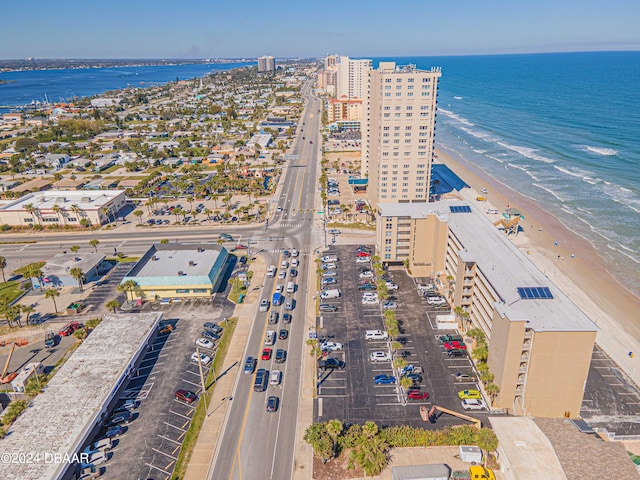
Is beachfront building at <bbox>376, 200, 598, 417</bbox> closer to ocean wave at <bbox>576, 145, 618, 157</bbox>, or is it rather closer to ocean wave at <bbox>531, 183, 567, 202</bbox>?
ocean wave at <bbox>531, 183, 567, 202</bbox>

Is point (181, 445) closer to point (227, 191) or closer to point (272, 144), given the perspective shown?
point (227, 191)

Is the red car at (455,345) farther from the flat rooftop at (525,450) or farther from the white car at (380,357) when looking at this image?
the flat rooftop at (525,450)

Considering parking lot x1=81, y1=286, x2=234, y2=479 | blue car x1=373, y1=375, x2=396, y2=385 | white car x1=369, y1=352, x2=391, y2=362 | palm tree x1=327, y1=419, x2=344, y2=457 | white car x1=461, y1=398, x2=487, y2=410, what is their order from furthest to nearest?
white car x1=369, y1=352, x2=391, y2=362, blue car x1=373, y1=375, x2=396, y2=385, white car x1=461, y1=398, x2=487, y2=410, parking lot x1=81, y1=286, x2=234, y2=479, palm tree x1=327, y1=419, x2=344, y2=457

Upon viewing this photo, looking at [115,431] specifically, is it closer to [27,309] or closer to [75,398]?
[75,398]

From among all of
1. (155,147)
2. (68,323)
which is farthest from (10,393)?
(155,147)

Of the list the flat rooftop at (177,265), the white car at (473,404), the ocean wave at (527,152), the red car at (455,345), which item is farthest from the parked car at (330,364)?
the ocean wave at (527,152)

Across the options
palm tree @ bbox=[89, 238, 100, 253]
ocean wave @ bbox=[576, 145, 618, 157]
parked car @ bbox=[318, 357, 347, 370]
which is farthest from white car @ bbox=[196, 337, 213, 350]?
ocean wave @ bbox=[576, 145, 618, 157]
